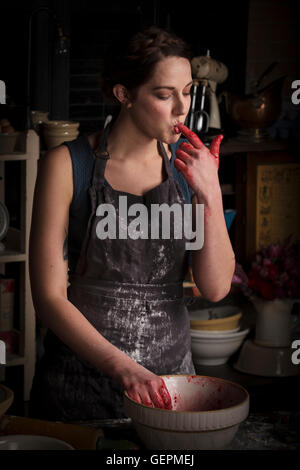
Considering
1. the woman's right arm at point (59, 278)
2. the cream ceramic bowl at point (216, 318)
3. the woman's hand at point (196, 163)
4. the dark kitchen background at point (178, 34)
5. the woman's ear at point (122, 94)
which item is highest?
the dark kitchen background at point (178, 34)

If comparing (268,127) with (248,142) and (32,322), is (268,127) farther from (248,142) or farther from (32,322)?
(32,322)

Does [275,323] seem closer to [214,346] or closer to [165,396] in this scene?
[214,346]

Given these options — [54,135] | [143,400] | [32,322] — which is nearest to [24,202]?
[54,135]

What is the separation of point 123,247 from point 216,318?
1.87 meters

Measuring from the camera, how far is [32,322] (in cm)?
318

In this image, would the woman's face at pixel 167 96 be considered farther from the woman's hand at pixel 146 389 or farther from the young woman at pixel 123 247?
the woman's hand at pixel 146 389

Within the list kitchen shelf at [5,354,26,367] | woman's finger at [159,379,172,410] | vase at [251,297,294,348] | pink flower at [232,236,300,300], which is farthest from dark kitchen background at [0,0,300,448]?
woman's finger at [159,379,172,410]

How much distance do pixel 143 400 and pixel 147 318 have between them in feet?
1.60

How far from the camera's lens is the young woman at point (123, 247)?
5.01 feet

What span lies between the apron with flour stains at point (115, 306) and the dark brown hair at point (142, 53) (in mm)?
161

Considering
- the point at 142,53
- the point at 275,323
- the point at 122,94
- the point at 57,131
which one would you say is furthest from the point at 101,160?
the point at 275,323

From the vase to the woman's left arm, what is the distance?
1696 mm

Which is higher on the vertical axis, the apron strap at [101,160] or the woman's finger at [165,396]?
the apron strap at [101,160]

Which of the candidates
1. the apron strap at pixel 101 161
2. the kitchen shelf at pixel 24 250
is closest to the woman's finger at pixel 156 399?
the apron strap at pixel 101 161
